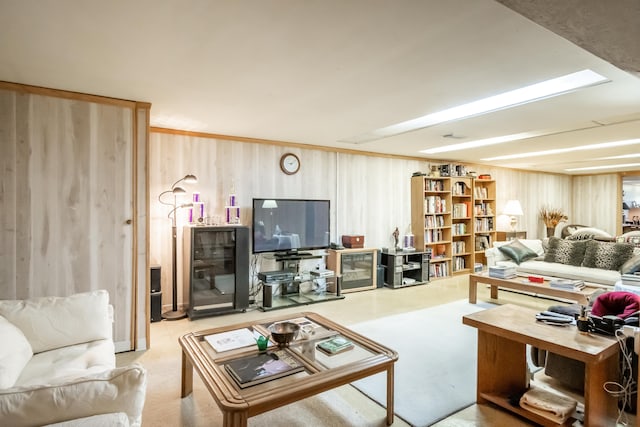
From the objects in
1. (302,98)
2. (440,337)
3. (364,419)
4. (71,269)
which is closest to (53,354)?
(71,269)

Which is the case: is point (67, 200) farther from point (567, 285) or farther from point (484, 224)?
point (484, 224)

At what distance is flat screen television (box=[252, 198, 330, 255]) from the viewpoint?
4609 mm

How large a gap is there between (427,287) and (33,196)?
5.20 metres

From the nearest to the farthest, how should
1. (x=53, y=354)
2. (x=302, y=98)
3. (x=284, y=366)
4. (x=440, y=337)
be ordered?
(x=284, y=366) → (x=53, y=354) → (x=302, y=98) → (x=440, y=337)

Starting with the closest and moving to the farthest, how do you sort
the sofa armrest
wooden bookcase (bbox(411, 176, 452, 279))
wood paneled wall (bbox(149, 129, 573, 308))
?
the sofa armrest < wood paneled wall (bbox(149, 129, 573, 308)) < wooden bookcase (bbox(411, 176, 452, 279))

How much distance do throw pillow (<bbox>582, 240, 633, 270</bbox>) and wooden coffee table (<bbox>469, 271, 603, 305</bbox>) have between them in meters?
0.68

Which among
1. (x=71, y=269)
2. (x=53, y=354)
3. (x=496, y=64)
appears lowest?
(x=53, y=354)

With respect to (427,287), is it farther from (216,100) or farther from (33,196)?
(33,196)

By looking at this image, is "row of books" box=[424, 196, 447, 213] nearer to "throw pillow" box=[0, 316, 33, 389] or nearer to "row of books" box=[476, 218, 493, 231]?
"row of books" box=[476, 218, 493, 231]

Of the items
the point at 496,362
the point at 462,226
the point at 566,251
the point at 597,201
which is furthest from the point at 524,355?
the point at 597,201

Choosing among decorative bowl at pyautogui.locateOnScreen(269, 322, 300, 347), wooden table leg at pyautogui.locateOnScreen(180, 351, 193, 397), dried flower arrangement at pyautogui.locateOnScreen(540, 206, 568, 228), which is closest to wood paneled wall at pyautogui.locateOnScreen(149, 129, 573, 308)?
wooden table leg at pyautogui.locateOnScreen(180, 351, 193, 397)

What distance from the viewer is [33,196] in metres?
2.83

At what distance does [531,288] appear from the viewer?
418cm

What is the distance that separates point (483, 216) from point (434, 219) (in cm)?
139
